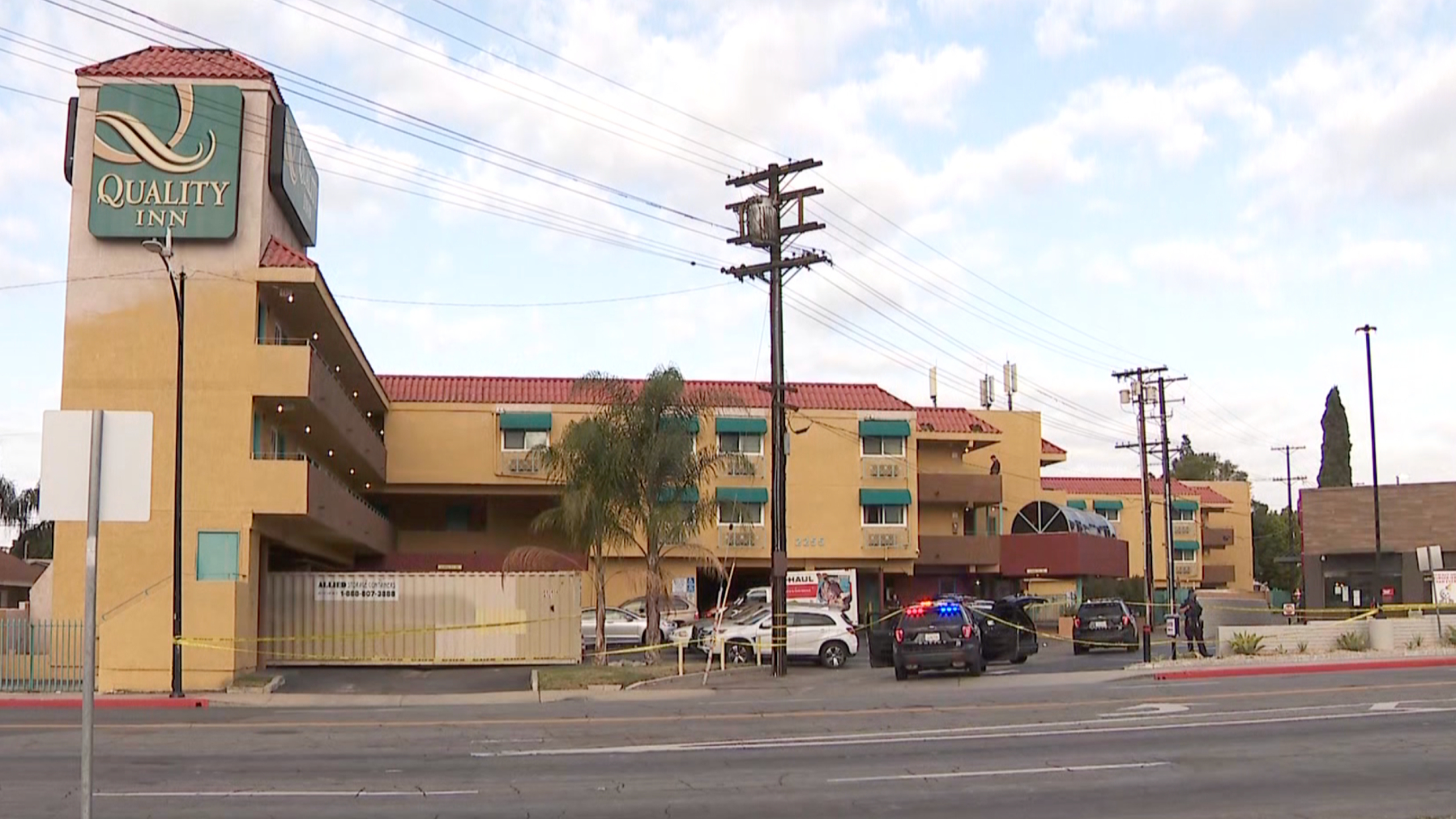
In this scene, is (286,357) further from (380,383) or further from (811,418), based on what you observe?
(811,418)

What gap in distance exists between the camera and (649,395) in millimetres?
37281

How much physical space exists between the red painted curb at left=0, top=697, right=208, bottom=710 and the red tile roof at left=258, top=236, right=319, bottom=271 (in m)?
9.94

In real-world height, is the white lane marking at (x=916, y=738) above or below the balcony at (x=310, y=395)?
below

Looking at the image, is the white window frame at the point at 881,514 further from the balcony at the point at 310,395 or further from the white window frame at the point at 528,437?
the balcony at the point at 310,395

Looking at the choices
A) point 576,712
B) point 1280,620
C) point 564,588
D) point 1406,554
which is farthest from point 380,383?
point 1406,554

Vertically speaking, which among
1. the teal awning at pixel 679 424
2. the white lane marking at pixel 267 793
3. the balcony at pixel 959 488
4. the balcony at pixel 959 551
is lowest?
the white lane marking at pixel 267 793

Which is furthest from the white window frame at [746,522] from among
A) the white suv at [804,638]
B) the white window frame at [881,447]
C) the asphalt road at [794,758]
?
the asphalt road at [794,758]

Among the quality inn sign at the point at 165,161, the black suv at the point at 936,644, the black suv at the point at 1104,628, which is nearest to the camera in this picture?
the black suv at the point at 936,644

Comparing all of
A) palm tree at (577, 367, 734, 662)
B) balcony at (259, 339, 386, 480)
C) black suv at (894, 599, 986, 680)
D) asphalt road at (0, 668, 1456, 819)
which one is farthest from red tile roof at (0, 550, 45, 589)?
black suv at (894, 599, 986, 680)

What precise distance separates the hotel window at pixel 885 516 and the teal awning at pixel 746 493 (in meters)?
4.54

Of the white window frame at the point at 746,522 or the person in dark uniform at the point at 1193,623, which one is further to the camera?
the white window frame at the point at 746,522

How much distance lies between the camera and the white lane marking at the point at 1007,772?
1486 cm

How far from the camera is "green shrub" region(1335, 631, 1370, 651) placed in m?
33.9

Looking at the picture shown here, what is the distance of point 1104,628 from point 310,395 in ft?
74.7
